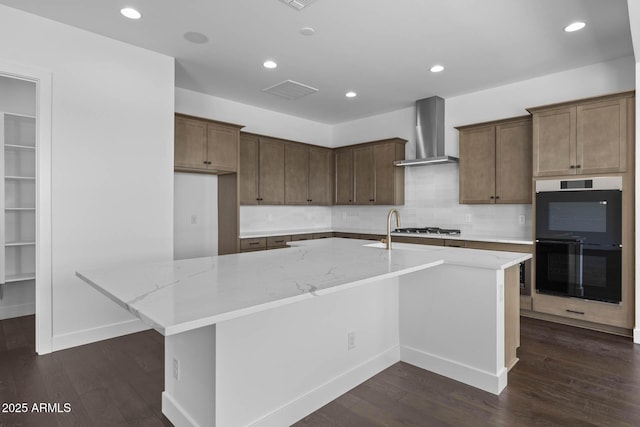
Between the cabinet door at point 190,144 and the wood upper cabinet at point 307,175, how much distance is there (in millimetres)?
1531

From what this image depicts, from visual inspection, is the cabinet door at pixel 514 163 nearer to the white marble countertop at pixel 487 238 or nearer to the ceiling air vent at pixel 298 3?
the white marble countertop at pixel 487 238

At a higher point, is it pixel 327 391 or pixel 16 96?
pixel 16 96

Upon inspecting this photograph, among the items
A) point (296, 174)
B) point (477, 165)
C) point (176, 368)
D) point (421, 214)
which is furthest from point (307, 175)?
point (176, 368)

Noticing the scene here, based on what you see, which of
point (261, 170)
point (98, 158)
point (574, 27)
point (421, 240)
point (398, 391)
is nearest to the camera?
point (398, 391)

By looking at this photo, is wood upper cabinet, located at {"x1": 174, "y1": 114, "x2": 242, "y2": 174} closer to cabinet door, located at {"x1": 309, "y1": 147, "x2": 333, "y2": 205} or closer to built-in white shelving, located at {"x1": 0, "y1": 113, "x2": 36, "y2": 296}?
built-in white shelving, located at {"x1": 0, "y1": 113, "x2": 36, "y2": 296}

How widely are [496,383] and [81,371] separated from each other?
291 cm

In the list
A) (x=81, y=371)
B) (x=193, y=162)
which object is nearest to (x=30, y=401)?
(x=81, y=371)

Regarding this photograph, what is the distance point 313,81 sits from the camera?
172 inches

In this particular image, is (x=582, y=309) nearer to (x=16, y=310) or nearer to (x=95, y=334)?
(x=95, y=334)

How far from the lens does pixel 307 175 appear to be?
592 cm

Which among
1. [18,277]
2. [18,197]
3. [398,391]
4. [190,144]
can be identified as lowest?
[398,391]

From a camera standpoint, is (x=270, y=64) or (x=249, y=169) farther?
(x=249, y=169)

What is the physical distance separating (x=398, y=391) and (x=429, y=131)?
149 inches

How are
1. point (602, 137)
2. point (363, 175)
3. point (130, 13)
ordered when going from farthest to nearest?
1. point (363, 175)
2. point (602, 137)
3. point (130, 13)
